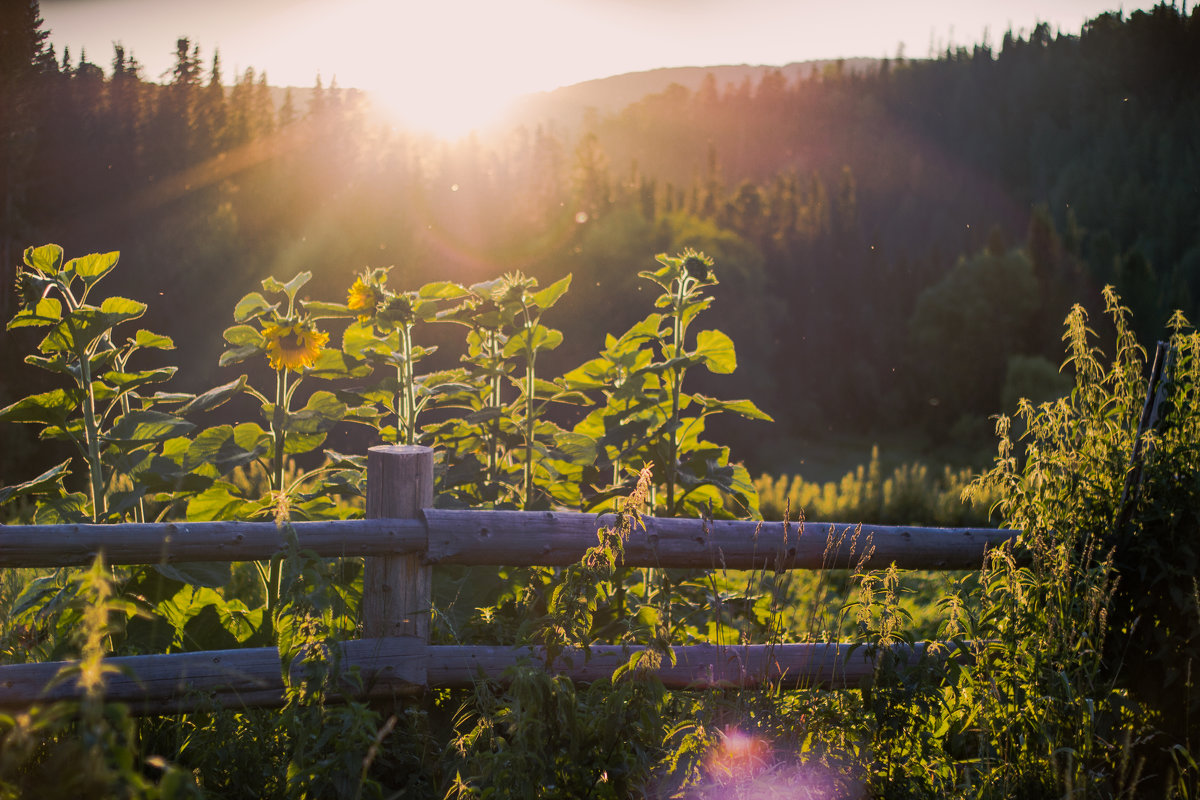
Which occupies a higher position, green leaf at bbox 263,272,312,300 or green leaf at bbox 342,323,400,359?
green leaf at bbox 263,272,312,300

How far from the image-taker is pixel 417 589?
2.56 metres

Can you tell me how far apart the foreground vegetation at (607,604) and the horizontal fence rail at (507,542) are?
0.12 meters

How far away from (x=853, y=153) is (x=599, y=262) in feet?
167

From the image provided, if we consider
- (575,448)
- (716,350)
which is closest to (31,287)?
(575,448)

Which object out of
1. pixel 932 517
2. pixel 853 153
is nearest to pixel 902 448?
pixel 932 517

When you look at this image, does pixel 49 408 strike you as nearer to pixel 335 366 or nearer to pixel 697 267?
pixel 335 366

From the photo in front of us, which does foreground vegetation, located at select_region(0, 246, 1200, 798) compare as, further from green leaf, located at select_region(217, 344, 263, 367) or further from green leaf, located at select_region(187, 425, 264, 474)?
green leaf, located at select_region(217, 344, 263, 367)

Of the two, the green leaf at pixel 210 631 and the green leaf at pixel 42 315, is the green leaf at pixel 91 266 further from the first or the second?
the green leaf at pixel 210 631

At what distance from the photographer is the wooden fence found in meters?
2.29

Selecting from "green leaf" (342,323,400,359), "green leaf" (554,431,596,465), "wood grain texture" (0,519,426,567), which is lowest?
"wood grain texture" (0,519,426,567)

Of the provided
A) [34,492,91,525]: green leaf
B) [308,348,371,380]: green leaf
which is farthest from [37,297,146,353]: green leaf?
[308,348,371,380]: green leaf

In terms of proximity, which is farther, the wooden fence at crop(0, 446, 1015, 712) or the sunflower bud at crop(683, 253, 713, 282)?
the sunflower bud at crop(683, 253, 713, 282)

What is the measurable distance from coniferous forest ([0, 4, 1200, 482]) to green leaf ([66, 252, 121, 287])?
37.6 feet

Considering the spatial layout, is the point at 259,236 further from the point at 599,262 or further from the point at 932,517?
the point at 932,517
